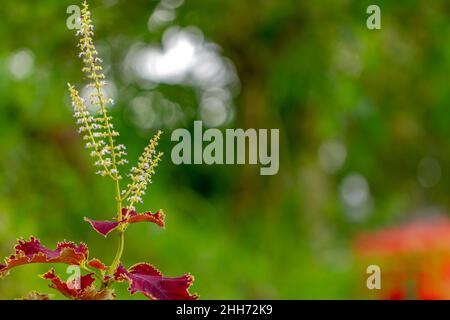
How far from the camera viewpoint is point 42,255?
11.5 inches

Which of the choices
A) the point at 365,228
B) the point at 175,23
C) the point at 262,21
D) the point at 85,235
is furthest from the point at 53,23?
the point at 365,228

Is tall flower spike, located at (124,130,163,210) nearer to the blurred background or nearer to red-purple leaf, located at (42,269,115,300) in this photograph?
red-purple leaf, located at (42,269,115,300)

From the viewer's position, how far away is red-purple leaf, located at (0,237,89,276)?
0.29 meters

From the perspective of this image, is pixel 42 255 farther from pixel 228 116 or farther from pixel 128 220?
pixel 228 116

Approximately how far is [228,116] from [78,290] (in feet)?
5.42

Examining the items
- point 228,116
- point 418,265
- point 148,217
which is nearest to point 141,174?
point 148,217

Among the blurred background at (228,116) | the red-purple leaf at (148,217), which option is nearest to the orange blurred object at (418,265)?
the blurred background at (228,116)

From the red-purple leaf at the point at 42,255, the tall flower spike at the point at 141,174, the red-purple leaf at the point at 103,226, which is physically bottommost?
the red-purple leaf at the point at 42,255

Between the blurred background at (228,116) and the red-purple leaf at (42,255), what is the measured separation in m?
0.51

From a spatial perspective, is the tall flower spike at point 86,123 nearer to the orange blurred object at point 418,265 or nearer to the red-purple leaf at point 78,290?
the red-purple leaf at point 78,290

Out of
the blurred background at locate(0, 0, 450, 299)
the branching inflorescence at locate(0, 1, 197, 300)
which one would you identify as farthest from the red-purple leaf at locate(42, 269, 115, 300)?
the blurred background at locate(0, 0, 450, 299)

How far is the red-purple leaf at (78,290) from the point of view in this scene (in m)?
0.30
